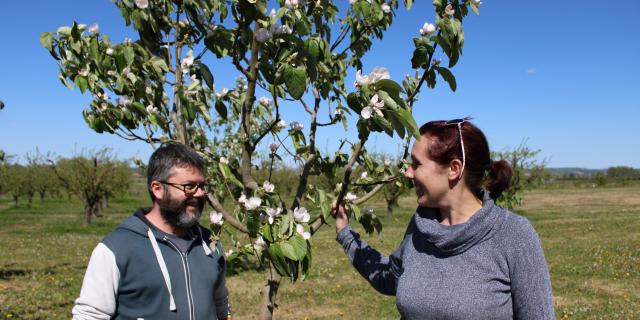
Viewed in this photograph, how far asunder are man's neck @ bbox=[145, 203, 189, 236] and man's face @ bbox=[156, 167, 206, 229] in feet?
0.07

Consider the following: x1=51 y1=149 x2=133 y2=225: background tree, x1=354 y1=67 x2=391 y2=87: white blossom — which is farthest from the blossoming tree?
x1=51 y1=149 x2=133 y2=225: background tree

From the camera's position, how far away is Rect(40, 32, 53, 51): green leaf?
227 cm

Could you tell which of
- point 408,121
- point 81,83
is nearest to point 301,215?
point 408,121

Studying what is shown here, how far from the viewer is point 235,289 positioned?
885cm

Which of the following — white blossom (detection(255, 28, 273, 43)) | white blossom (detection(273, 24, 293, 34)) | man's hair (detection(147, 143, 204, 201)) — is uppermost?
white blossom (detection(273, 24, 293, 34))

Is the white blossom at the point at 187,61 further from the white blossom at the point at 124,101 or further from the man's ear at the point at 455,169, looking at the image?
the man's ear at the point at 455,169

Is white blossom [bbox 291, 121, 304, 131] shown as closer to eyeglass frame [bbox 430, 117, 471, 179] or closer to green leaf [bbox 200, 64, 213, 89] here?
green leaf [bbox 200, 64, 213, 89]

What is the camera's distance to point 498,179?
7.31 ft

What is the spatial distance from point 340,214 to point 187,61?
3.43 feet

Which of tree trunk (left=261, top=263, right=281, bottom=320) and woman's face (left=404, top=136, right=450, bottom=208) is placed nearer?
woman's face (left=404, top=136, right=450, bottom=208)

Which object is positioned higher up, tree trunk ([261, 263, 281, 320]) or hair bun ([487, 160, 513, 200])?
hair bun ([487, 160, 513, 200])

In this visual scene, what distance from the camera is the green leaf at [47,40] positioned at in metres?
2.27

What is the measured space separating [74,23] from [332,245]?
13.0 meters

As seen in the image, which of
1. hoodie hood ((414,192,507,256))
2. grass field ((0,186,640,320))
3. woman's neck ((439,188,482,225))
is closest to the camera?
hoodie hood ((414,192,507,256))
